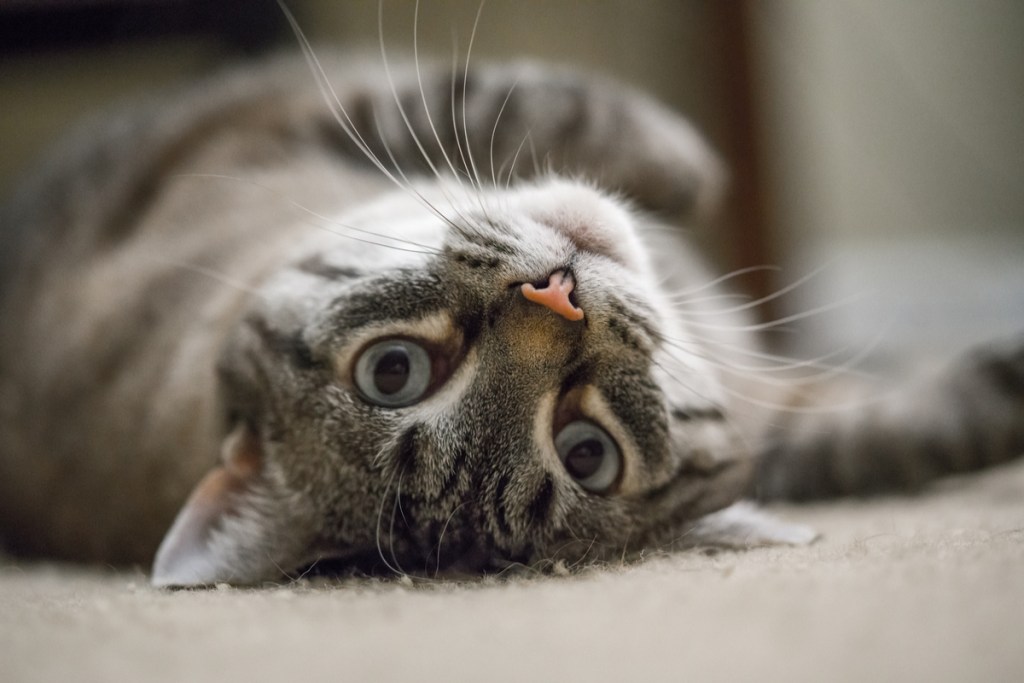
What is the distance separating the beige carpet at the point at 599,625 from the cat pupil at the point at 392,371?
0.25 m

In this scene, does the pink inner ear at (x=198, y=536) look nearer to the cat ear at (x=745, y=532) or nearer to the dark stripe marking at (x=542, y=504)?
the dark stripe marking at (x=542, y=504)

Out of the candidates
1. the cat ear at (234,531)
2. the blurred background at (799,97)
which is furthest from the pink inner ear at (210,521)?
the blurred background at (799,97)

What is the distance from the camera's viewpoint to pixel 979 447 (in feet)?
5.03

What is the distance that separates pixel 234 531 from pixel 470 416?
357mm

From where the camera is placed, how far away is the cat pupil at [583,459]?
44.3 inches

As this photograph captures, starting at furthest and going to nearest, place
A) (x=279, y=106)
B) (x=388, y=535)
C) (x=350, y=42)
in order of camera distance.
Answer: (x=350, y=42) → (x=279, y=106) → (x=388, y=535)

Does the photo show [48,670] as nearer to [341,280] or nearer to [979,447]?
[341,280]

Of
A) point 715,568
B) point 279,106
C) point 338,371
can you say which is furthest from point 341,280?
point 279,106

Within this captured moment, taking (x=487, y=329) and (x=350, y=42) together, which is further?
(x=350, y=42)

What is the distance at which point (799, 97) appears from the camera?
10.3ft

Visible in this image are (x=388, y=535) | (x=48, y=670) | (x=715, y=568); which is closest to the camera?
(x=48, y=670)

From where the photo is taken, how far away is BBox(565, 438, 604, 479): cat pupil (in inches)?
44.3

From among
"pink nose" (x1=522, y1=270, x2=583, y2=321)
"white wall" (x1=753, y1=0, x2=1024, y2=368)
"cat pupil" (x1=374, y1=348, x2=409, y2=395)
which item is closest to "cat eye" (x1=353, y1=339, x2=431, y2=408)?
"cat pupil" (x1=374, y1=348, x2=409, y2=395)

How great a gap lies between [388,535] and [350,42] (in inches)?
97.7
